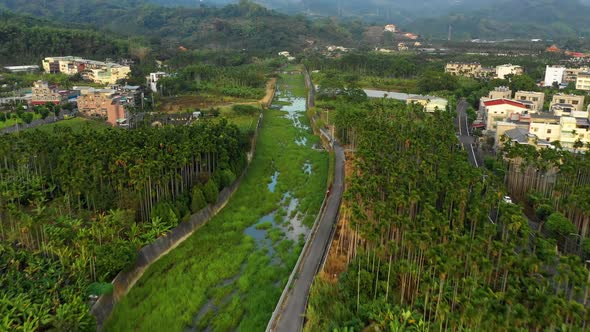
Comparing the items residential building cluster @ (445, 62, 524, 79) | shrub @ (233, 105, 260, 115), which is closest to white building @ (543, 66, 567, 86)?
residential building cluster @ (445, 62, 524, 79)

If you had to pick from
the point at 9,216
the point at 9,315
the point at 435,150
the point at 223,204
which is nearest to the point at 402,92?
the point at 435,150

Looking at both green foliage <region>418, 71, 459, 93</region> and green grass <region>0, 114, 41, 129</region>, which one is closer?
green grass <region>0, 114, 41, 129</region>

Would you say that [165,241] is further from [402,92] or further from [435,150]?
[402,92]

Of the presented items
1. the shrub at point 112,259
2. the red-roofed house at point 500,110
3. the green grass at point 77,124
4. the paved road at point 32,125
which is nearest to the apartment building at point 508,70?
the red-roofed house at point 500,110

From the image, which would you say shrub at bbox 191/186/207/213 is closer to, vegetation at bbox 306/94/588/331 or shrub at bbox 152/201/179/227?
shrub at bbox 152/201/179/227

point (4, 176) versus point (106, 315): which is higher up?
point (4, 176)
